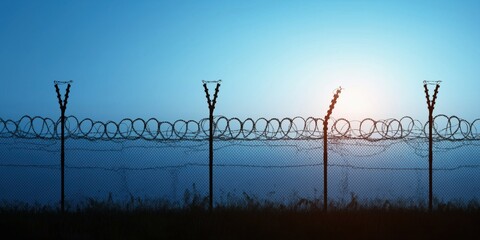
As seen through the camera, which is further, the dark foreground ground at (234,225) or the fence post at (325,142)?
the fence post at (325,142)

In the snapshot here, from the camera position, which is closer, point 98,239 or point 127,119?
point 98,239

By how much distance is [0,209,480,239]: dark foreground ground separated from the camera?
11.5m

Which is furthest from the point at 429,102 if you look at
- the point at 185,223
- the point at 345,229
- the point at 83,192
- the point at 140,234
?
the point at 83,192

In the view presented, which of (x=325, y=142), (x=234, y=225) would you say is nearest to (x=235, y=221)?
(x=234, y=225)

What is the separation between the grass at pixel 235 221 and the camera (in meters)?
11.6

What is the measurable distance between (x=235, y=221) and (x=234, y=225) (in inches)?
7.6

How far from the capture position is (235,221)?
1230cm

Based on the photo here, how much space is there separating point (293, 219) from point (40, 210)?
→ 4.87 meters

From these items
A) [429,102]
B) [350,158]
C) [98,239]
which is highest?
[429,102]

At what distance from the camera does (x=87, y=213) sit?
42.4ft

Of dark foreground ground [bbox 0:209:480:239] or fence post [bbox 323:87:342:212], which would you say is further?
fence post [bbox 323:87:342:212]

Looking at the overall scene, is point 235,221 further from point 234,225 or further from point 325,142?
point 325,142

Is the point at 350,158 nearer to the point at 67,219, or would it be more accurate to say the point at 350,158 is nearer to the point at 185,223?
the point at 185,223

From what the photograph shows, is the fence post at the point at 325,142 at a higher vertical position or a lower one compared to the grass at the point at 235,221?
higher
